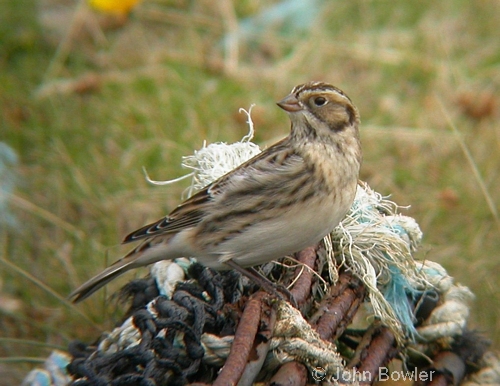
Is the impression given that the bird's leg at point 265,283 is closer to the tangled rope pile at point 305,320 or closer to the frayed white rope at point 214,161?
the tangled rope pile at point 305,320

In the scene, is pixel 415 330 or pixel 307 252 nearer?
pixel 415 330

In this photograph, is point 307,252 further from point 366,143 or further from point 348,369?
point 366,143

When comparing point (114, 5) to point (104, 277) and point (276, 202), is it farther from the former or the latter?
point (276, 202)

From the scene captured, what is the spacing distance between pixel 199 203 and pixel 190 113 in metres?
2.18

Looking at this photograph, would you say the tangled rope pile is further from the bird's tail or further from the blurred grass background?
the blurred grass background

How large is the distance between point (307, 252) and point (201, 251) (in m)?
0.40

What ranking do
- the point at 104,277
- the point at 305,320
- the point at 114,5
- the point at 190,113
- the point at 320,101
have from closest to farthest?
the point at 305,320 < the point at 104,277 < the point at 320,101 < the point at 190,113 < the point at 114,5

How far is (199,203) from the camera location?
112 inches

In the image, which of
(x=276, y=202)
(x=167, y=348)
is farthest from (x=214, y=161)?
(x=167, y=348)

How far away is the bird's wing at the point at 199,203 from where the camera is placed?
2797mm

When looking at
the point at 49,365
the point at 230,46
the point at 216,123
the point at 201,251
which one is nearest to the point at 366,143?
the point at 216,123

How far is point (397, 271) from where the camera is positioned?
8.36ft

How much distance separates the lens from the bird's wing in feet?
9.18

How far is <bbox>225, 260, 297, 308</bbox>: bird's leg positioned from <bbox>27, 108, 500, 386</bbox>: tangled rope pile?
0.08 ft
